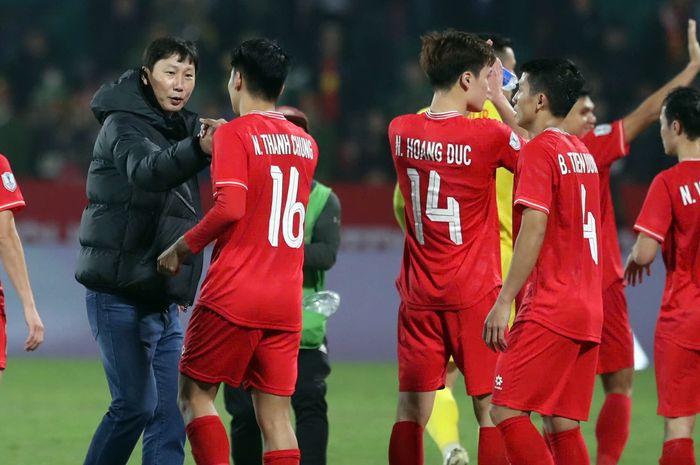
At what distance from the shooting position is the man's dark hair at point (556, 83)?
5.30m

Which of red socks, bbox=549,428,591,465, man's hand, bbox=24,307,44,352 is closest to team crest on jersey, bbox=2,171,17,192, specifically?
man's hand, bbox=24,307,44,352

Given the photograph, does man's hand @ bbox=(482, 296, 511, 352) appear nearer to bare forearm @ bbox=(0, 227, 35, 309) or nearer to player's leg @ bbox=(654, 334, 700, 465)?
player's leg @ bbox=(654, 334, 700, 465)

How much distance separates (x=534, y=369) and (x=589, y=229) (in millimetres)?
602

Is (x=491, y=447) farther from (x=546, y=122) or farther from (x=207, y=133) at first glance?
(x=207, y=133)

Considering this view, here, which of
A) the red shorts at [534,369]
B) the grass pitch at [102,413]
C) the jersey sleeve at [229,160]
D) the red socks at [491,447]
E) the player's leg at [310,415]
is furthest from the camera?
the grass pitch at [102,413]

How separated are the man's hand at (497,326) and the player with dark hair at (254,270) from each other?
78 centimetres

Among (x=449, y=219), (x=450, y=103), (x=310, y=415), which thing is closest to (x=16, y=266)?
(x=310, y=415)

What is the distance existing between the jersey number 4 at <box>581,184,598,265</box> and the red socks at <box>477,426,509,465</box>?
1.01 m

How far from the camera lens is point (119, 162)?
5.41 meters

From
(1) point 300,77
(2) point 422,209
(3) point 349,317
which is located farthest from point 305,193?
(1) point 300,77

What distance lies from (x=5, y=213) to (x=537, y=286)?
7.04 feet

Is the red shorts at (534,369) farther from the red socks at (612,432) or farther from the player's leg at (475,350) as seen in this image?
the red socks at (612,432)

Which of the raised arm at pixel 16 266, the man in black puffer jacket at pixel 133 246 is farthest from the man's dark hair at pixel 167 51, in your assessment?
the raised arm at pixel 16 266

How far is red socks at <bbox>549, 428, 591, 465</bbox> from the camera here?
530 cm
